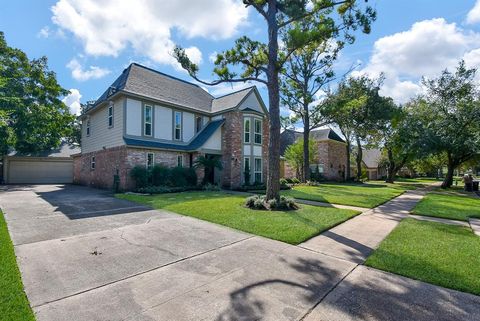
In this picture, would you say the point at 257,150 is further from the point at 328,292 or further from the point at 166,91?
the point at 328,292

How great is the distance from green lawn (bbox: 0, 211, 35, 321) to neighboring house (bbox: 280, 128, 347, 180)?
1072 inches

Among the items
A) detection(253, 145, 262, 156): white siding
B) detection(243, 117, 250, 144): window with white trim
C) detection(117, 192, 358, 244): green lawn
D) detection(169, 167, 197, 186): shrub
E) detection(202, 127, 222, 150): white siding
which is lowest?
detection(117, 192, 358, 244): green lawn

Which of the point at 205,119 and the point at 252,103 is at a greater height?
the point at 252,103

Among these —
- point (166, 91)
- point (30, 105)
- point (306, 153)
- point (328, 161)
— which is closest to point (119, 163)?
point (166, 91)

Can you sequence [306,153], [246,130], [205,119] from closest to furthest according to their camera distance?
[246,130]
[205,119]
[306,153]

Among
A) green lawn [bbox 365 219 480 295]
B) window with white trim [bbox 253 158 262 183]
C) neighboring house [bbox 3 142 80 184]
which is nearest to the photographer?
green lawn [bbox 365 219 480 295]

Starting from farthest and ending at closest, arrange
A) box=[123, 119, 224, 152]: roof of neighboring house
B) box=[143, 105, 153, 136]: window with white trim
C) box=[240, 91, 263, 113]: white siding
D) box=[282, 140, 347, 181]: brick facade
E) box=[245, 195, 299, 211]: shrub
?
box=[282, 140, 347, 181]: brick facade < box=[240, 91, 263, 113]: white siding < box=[143, 105, 153, 136]: window with white trim < box=[123, 119, 224, 152]: roof of neighboring house < box=[245, 195, 299, 211]: shrub

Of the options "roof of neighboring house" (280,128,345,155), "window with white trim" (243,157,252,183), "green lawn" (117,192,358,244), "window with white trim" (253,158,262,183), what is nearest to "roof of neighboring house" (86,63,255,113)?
"window with white trim" (243,157,252,183)

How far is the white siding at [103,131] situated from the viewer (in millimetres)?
15680

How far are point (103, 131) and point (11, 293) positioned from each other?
1650 centimetres

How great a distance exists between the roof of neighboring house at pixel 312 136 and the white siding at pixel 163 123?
18.6 meters

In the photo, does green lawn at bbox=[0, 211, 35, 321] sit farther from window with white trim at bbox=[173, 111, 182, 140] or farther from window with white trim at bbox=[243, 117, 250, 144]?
window with white trim at bbox=[243, 117, 250, 144]

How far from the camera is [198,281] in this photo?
372 cm

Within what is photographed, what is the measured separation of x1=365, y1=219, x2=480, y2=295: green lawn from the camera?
3934mm
